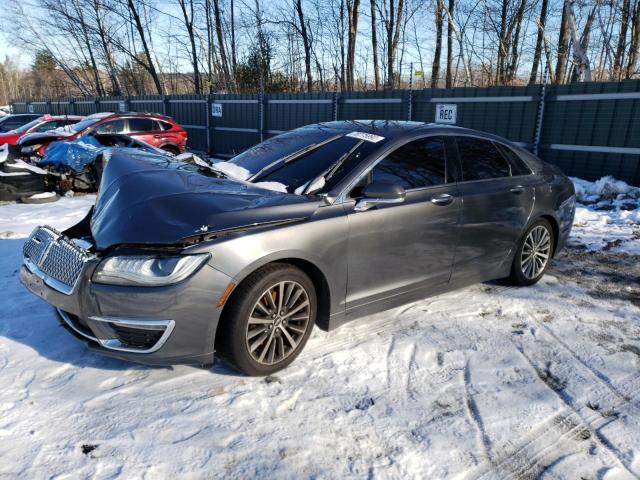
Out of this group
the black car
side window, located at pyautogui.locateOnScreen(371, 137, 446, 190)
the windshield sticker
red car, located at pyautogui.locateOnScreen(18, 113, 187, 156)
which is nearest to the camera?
side window, located at pyautogui.locateOnScreen(371, 137, 446, 190)

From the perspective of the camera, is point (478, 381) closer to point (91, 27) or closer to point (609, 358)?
point (609, 358)

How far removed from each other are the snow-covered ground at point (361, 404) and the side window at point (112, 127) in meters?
9.47

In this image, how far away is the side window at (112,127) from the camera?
1272cm

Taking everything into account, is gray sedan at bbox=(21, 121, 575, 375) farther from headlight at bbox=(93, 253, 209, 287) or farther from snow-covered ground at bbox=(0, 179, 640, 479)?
snow-covered ground at bbox=(0, 179, 640, 479)

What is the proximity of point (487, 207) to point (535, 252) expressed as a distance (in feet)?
3.58

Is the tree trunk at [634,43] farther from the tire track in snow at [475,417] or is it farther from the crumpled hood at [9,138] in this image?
the crumpled hood at [9,138]

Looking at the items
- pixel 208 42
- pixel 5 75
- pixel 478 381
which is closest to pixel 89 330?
pixel 478 381

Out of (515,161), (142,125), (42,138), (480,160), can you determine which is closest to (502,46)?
(142,125)

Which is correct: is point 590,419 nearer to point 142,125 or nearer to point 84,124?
point 84,124

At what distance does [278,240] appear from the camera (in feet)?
9.71

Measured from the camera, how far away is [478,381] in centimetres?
321

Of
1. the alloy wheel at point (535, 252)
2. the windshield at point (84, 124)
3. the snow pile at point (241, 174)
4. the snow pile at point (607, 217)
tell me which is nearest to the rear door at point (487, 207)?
the alloy wheel at point (535, 252)

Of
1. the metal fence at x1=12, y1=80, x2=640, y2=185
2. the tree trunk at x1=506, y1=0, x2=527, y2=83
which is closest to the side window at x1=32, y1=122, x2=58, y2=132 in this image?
the metal fence at x1=12, y1=80, x2=640, y2=185

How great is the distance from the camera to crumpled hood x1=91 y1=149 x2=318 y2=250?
2.82 metres
